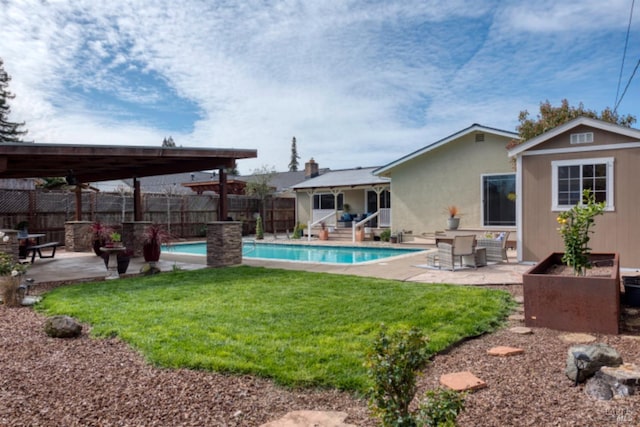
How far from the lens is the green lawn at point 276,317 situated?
4.09 meters

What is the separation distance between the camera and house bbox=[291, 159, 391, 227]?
21656mm

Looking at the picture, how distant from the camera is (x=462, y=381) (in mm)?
3641

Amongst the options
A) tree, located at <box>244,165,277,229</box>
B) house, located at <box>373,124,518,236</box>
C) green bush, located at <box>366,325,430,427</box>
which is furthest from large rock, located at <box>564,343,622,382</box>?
tree, located at <box>244,165,277,229</box>

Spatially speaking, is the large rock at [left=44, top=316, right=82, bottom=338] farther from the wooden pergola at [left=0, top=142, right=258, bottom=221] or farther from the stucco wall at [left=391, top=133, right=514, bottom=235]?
the stucco wall at [left=391, top=133, right=514, bottom=235]

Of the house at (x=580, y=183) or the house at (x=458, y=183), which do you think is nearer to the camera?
the house at (x=580, y=183)

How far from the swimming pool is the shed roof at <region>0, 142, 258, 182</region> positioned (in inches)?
153

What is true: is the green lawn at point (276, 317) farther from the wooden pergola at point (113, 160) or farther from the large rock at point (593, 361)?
the wooden pergola at point (113, 160)

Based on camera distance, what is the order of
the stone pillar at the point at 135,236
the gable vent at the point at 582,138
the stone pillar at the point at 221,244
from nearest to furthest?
the gable vent at the point at 582,138
the stone pillar at the point at 221,244
the stone pillar at the point at 135,236

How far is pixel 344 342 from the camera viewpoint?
15.1 feet

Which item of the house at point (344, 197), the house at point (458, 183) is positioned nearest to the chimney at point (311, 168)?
the house at point (344, 197)

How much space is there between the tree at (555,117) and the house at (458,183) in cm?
70

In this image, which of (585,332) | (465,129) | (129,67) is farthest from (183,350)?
(465,129)

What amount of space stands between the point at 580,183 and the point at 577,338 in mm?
6631

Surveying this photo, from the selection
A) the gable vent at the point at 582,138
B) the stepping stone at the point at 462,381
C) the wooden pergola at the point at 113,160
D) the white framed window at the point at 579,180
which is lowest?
the stepping stone at the point at 462,381
